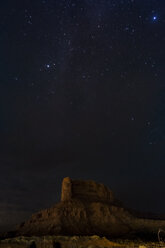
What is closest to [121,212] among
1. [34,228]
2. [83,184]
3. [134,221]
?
[134,221]

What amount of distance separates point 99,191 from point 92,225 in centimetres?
2241

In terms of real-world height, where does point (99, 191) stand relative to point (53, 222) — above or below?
above

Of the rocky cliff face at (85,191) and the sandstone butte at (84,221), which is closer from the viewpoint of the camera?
the sandstone butte at (84,221)

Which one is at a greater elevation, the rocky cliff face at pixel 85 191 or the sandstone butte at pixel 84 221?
the rocky cliff face at pixel 85 191

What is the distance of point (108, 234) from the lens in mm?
71000

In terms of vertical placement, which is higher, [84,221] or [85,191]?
[85,191]

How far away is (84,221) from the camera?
74875mm

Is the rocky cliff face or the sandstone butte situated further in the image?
the rocky cliff face

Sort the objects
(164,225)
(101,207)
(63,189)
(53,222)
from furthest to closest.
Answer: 1. (63,189)
2. (101,207)
3. (164,225)
4. (53,222)

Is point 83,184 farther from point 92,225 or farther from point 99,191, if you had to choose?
point 92,225

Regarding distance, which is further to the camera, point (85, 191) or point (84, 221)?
point (85, 191)

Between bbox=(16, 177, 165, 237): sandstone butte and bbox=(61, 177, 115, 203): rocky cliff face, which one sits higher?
bbox=(61, 177, 115, 203): rocky cliff face

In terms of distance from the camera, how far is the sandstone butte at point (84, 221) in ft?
230

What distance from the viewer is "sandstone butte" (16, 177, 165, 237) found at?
7006 centimetres
